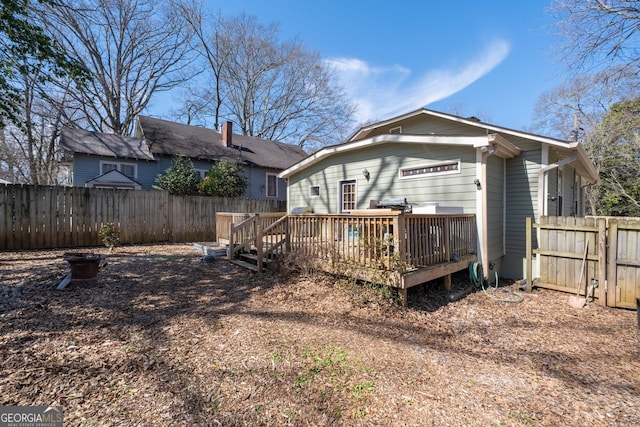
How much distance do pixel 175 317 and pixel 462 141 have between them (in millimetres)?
6247

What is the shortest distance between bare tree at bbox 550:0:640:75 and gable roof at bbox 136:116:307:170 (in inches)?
560

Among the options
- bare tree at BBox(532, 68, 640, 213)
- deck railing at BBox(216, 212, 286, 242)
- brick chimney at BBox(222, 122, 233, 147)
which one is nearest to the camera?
deck railing at BBox(216, 212, 286, 242)

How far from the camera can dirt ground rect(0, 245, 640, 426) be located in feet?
7.52

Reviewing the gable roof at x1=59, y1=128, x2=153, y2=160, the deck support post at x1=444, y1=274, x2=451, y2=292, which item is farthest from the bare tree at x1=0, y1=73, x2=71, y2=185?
the deck support post at x1=444, y1=274, x2=451, y2=292

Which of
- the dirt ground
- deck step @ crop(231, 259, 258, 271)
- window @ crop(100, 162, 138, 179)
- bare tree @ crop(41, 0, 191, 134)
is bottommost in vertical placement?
the dirt ground

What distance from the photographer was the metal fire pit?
4707mm

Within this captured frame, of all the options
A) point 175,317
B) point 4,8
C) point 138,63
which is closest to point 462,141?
point 175,317

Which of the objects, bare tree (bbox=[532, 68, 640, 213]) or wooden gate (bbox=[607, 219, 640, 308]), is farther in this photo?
bare tree (bbox=[532, 68, 640, 213])

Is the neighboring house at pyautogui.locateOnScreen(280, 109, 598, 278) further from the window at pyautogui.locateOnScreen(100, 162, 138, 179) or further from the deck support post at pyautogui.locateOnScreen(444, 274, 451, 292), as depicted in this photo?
the window at pyautogui.locateOnScreen(100, 162, 138, 179)

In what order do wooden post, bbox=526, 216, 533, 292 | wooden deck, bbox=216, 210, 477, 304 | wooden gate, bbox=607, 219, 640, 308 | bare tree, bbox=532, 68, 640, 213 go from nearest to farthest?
wooden deck, bbox=216, 210, 477, 304, wooden gate, bbox=607, 219, 640, 308, wooden post, bbox=526, 216, 533, 292, bare tree, bbox=532, 68, 640, 213

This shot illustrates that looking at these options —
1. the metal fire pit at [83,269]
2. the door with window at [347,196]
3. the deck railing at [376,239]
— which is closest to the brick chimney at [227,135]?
the door with window at [347,196]

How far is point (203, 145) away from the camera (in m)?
17.3

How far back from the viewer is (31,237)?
337 inches

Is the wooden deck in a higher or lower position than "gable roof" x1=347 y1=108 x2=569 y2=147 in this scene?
lower
